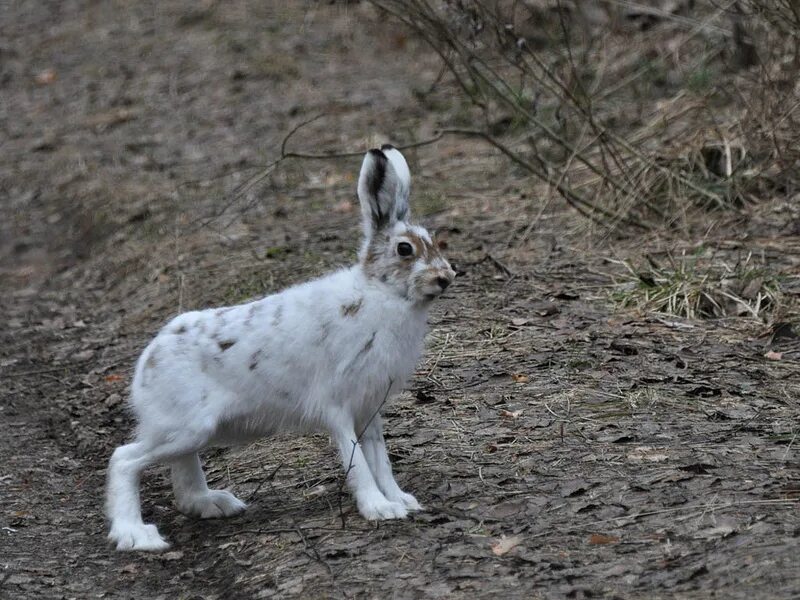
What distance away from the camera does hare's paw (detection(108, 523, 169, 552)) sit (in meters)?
5.64

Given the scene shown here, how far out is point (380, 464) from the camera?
561cm

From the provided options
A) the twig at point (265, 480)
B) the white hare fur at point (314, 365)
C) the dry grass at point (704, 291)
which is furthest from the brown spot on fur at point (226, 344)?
the dry grass at point (704, 291)

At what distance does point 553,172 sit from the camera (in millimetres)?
10008

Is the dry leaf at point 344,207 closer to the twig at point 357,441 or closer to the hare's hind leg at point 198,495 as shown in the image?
the hare's hind leg at point 198,495

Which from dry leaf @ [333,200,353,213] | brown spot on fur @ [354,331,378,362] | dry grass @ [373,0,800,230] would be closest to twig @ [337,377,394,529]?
brown spot on fur @ [354,331,378,362]

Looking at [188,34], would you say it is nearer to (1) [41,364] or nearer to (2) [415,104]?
(2) [415,104]

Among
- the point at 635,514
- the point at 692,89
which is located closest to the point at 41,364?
the point at 635,514

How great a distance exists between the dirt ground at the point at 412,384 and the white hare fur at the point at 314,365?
0.92 feet

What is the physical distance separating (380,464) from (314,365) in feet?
1.72

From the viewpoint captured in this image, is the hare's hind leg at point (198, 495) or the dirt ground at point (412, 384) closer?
the dirt ground at point (412, 384)

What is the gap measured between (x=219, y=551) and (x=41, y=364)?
3.63 meters

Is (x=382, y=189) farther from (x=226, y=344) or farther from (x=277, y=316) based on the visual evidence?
(x=226, y=344)

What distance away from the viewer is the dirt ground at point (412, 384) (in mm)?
5031

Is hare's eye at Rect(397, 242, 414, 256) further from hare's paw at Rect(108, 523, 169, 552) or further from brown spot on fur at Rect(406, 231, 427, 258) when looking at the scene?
hare's paw at Rect(108, 523, 169, 552)
